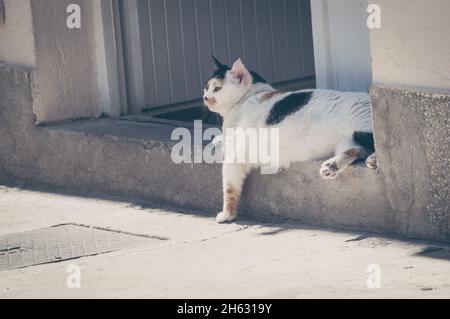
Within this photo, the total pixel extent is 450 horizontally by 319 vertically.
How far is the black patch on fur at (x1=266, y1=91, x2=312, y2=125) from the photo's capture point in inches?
289

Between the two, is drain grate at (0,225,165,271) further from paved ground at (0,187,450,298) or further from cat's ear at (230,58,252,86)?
cat's ear at (230,58,252,86)

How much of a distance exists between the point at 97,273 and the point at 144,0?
12.0ft

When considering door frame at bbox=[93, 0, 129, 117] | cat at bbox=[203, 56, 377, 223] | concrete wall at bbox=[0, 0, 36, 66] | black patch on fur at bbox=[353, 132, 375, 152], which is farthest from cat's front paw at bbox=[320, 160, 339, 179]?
concrete wall at bbox=[0, 0, 36, 66]

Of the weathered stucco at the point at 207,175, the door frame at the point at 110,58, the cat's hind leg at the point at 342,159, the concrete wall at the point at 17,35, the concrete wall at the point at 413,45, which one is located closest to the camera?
the concrete wall at the point at 413,45

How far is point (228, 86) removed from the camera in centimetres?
784

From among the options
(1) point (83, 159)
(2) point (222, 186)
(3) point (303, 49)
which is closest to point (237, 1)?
(3) point (303, 49)

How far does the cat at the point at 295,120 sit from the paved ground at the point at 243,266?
399mm

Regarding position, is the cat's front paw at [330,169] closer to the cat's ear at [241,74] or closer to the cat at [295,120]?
the cat at [295,120]

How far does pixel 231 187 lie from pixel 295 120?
2.19ft

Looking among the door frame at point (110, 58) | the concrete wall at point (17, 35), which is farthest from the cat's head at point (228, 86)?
the concrete wall at point (17, 35)

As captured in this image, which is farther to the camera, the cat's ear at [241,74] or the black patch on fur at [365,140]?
the cat's ear at [241,74]

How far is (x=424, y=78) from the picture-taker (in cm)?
655

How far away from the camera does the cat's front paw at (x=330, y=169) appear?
6879 mm

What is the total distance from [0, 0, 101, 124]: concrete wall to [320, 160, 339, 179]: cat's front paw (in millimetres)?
3168
